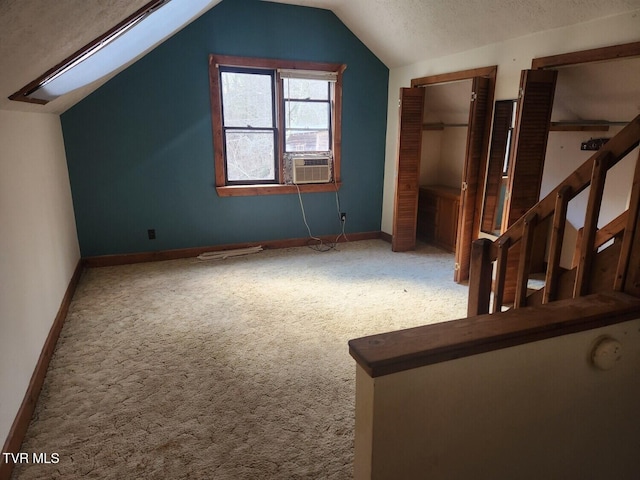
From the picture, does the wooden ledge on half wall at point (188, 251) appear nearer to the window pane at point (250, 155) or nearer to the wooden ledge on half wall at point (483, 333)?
the window pane at point (250, 155)

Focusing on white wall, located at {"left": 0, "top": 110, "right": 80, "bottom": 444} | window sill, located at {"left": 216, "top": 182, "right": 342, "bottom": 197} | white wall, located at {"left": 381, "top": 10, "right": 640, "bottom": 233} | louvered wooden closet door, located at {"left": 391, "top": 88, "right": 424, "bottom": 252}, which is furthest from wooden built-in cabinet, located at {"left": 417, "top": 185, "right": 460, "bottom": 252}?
white wall, located at {"left": 0, "top": 110, "right": 80, "bottom": 444}

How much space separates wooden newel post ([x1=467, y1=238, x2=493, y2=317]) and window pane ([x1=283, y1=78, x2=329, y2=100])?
3.21 metres

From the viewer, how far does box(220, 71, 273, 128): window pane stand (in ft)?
14.5

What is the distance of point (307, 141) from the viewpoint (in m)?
4.84

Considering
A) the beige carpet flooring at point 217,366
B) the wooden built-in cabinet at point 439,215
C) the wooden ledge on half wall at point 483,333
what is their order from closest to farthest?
the wooden ledge on half wall at point 483,333, the beige carpet flooring at point 217,366, the wooden built-in cabinet at point 439,215

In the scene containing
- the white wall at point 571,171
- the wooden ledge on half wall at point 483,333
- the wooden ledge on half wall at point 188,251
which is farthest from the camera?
the wooden ledge on half wall at point 188,251

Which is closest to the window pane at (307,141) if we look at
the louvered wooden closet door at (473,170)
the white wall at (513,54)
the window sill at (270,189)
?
the window sill at (270,189)

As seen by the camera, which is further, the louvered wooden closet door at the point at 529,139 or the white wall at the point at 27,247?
the louvered wooden closet door at the point at 529,139

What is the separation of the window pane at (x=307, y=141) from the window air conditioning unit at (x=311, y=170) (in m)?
0.15

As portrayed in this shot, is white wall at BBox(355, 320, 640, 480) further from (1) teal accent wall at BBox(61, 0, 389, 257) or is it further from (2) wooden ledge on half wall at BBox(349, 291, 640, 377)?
(1) teal accent wall at BBox(61, 0, 389, 257)

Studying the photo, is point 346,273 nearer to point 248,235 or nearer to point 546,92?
point 248,235

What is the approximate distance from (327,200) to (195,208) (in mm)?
1565

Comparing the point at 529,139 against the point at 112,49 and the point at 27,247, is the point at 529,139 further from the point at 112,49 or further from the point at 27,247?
the point at 27,247

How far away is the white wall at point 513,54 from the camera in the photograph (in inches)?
99.3
